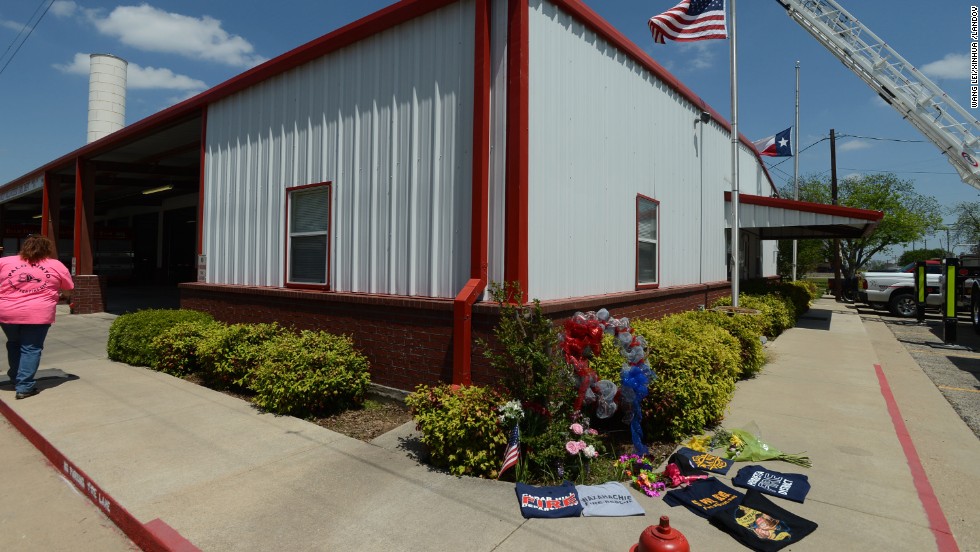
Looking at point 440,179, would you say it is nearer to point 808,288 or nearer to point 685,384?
point 685,384

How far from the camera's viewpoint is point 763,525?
11.1 feet

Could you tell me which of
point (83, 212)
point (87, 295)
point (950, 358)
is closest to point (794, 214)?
point (950, 358)

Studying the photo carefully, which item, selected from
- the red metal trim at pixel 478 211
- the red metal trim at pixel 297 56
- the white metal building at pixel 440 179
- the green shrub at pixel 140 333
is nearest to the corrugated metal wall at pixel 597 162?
the white metal building at pixel 440 179

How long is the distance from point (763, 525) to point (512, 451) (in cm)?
175

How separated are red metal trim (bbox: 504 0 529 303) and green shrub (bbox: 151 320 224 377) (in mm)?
4978

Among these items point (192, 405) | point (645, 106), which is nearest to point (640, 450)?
point (192, 405)

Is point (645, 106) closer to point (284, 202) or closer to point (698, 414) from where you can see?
point (698, 414)

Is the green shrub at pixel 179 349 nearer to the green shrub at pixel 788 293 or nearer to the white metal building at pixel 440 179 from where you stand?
the white metal building at pixel 440 179

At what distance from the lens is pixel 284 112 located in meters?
8.09

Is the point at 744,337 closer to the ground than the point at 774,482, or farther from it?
farther from it

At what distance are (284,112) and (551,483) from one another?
671 centimetres

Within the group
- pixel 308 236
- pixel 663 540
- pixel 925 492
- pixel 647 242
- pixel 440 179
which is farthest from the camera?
pixel 647 242

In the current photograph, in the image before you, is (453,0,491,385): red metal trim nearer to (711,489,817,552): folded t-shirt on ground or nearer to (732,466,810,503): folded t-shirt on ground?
(732,466,810,503): folded t-shirt on ground

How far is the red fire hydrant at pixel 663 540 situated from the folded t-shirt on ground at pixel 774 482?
5.77 ft
